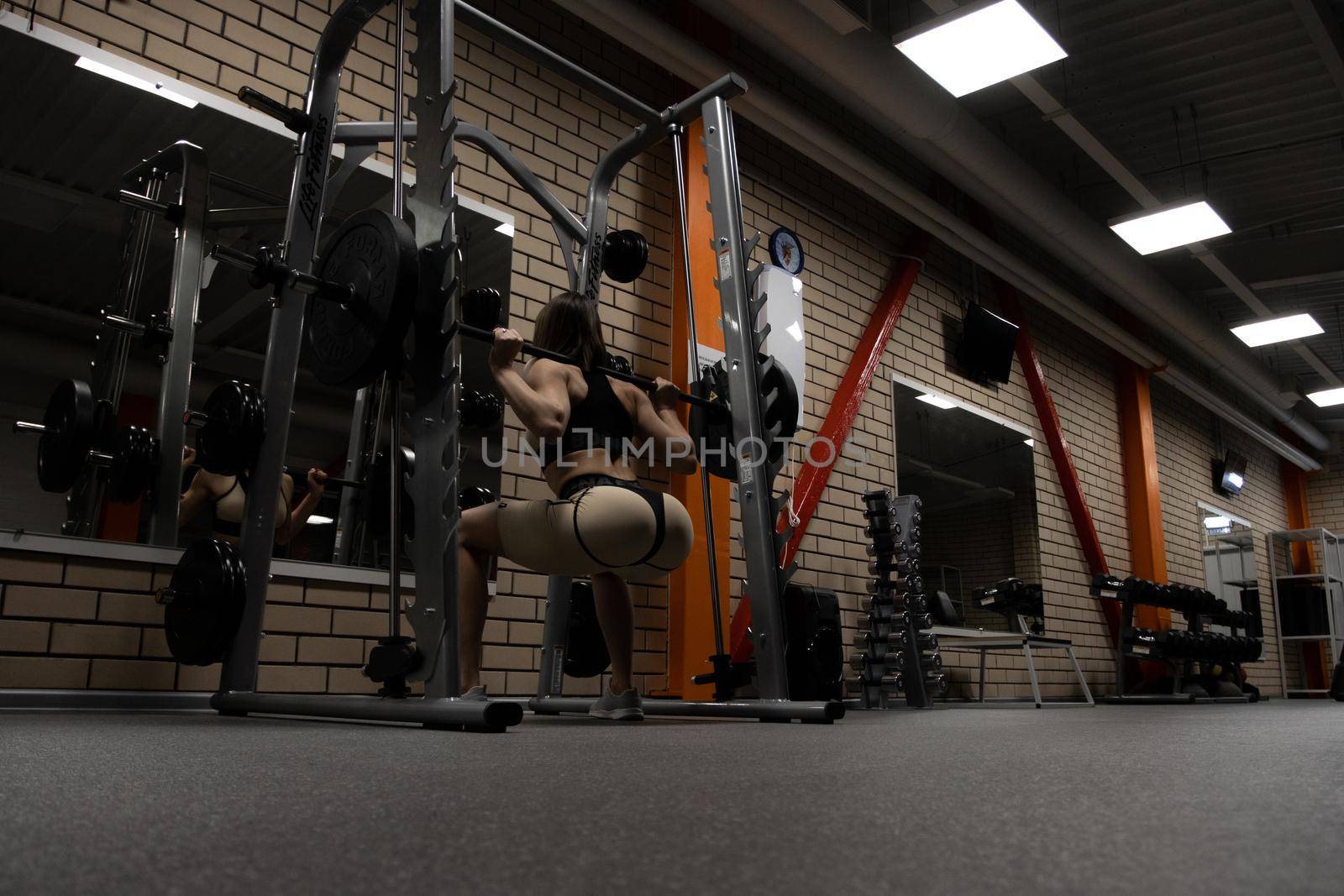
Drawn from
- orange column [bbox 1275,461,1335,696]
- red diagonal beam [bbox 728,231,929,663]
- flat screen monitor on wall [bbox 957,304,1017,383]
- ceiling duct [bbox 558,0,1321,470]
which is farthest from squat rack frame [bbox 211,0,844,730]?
orange column [bbox 1275,461,1335,696]

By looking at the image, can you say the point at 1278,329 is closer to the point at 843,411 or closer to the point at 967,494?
the point at 967,494

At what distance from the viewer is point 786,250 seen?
5613 mm

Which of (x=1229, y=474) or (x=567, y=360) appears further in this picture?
(x=1229, y=474)

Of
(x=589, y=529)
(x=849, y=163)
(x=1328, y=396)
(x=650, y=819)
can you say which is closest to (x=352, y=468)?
(x=589, y=529)

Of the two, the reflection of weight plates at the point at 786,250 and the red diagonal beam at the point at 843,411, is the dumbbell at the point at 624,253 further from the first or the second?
the reflection of weight plates at the point at 786,250

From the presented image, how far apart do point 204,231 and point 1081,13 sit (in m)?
5.21

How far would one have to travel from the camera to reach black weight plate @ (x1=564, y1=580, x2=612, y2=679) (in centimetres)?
343

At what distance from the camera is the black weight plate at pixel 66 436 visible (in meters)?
2.54

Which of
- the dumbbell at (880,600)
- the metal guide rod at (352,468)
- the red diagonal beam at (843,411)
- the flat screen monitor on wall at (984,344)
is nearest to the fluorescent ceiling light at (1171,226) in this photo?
the flat screen monitor on wall at (984,344)

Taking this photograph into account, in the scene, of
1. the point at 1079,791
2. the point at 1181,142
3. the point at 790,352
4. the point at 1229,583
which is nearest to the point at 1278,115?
the point at 1181,142

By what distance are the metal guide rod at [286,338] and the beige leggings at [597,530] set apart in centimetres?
62

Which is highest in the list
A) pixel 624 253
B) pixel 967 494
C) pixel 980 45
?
pixel 980 45

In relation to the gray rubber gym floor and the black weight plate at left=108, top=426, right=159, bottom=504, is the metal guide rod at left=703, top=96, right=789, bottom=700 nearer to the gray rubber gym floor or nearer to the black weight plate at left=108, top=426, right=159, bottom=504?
the gray rubber gym floor

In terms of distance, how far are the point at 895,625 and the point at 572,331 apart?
3.09m
